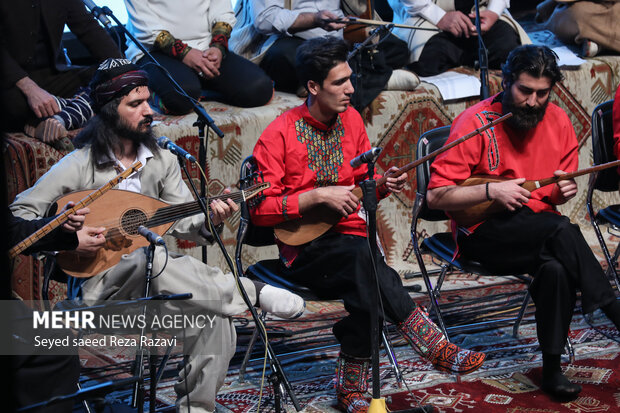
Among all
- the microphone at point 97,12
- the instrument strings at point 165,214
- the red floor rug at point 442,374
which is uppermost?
the microphone at point 97,12

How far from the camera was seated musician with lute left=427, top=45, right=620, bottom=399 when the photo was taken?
346cm

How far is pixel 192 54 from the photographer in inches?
198

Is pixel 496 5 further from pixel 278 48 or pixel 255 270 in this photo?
pixel 255 270

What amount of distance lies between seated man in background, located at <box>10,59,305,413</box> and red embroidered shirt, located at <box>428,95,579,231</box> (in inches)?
41.3

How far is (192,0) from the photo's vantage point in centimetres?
523

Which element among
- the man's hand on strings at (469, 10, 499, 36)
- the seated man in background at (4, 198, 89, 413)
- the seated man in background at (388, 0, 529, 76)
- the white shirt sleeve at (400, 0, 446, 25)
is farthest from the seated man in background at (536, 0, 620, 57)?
the seated man in background at (4, 198, 89, 413)

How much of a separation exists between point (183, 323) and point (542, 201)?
1.81 meters

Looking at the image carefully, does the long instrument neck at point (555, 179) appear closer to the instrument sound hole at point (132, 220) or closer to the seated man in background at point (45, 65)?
the instrument sound hole at point (132, 220)

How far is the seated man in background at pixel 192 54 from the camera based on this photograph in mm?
4945

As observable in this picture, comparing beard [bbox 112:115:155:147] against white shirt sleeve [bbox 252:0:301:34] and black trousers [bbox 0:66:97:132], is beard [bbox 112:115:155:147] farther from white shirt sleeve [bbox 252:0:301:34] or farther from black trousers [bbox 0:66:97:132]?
white shirt sleeve [bbox 252:0:301:34]

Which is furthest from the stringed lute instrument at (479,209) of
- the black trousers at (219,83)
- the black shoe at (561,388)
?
the black trousers at (219,83)

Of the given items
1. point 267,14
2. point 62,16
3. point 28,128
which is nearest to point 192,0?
point 267,14

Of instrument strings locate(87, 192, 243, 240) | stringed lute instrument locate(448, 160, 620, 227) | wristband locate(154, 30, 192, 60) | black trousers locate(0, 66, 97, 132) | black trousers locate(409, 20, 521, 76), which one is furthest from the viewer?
black trousers locate(409, 20, 521, 76)

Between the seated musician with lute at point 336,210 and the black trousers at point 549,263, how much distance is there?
37 centimetres
